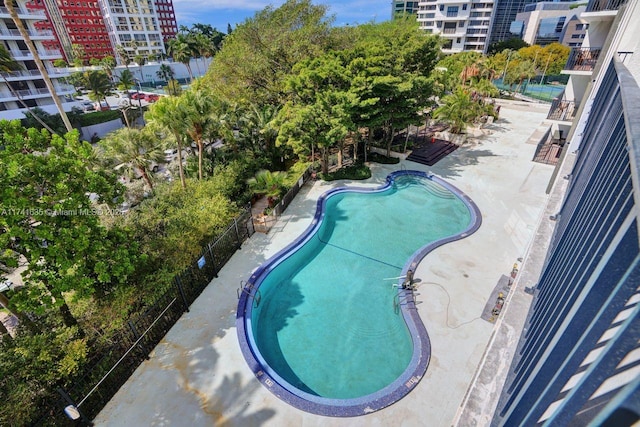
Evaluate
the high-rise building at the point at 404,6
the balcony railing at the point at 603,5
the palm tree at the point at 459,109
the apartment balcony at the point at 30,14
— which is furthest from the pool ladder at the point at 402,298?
the high-rise building at the point at 404,6

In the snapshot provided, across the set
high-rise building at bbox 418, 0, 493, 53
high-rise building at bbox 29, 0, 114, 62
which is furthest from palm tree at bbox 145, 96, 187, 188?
high-rise building at bbox 29, 0, 114, 62

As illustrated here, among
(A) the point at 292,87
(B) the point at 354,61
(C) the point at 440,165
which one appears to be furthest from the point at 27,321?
(C) the point at 440,165

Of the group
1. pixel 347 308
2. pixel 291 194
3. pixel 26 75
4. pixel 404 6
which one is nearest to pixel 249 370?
pixel 347 308

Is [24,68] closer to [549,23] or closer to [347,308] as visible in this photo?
[347,308]

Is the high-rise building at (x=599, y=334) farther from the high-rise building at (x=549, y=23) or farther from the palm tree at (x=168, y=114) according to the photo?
the high-rise building at (x=549, y=23)

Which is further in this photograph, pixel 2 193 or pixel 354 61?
pixel 354 61

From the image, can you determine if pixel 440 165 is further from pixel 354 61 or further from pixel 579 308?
pixel 579 308

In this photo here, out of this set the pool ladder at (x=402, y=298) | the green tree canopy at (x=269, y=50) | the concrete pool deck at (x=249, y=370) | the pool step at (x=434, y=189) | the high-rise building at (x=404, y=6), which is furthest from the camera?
the high-rise building at (x=404, y=6)
